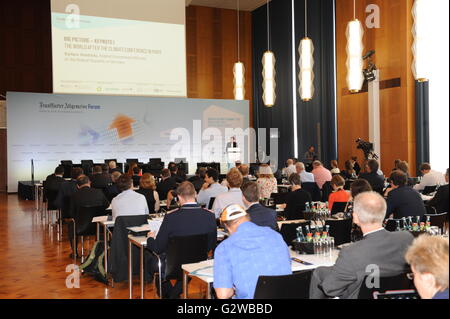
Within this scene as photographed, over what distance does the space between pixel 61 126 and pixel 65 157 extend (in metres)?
1.08

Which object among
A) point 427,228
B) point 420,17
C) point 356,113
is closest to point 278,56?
point 356,113

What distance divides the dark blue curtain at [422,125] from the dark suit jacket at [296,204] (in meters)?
7.11

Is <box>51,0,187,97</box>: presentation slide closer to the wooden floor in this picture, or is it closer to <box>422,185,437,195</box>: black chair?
the wooden floor

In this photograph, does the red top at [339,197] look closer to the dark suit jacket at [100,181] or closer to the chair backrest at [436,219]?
the chair backrest at [436,219]

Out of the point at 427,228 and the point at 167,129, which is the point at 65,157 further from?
the point at 427,228

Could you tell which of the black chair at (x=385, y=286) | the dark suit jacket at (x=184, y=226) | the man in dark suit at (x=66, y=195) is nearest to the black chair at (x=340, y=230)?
the dark suit jacket at (x=184, y=226)

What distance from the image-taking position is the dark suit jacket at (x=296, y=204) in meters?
6.08

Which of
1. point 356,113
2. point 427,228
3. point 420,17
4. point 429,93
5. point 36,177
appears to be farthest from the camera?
point 36,177

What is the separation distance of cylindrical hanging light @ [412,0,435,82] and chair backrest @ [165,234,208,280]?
4437 mm

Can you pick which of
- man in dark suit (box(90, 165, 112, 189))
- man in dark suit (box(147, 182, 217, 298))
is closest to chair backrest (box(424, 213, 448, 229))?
man in dark suit (box(147, 182, 217, 298))

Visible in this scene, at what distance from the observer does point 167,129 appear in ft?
58.6

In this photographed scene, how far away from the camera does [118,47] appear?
10.1 meters

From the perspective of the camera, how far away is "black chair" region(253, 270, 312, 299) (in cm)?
261

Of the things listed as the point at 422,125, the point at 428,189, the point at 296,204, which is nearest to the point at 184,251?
the point at 296,204
